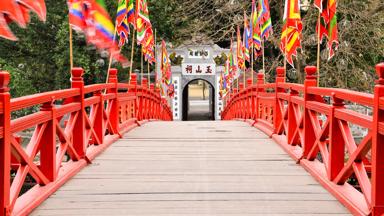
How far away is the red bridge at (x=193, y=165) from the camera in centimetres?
432

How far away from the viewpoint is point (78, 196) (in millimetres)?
5223

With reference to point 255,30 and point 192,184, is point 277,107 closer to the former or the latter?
point 192,184

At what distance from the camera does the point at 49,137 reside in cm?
529

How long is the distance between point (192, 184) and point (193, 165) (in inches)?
45.8

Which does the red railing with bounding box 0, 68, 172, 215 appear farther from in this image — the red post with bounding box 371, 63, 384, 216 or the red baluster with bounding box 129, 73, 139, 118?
the red post with bounding box 371, 63, 384, 216

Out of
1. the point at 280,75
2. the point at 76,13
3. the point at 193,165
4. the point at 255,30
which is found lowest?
the point at 193,165

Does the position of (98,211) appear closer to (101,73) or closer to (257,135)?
(257,135)

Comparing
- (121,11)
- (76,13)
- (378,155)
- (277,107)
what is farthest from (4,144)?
(121,11)

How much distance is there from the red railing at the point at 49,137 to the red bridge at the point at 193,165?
11mm

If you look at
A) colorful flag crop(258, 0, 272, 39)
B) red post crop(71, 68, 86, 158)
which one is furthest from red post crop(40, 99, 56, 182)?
colorful flag crop(258, 0, 272, 39)

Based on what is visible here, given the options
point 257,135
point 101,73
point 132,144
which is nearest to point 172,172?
point 132,144

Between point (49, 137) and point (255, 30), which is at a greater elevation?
point (255, 30)

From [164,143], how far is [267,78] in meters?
13.8

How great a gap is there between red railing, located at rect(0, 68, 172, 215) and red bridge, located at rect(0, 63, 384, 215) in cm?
1
